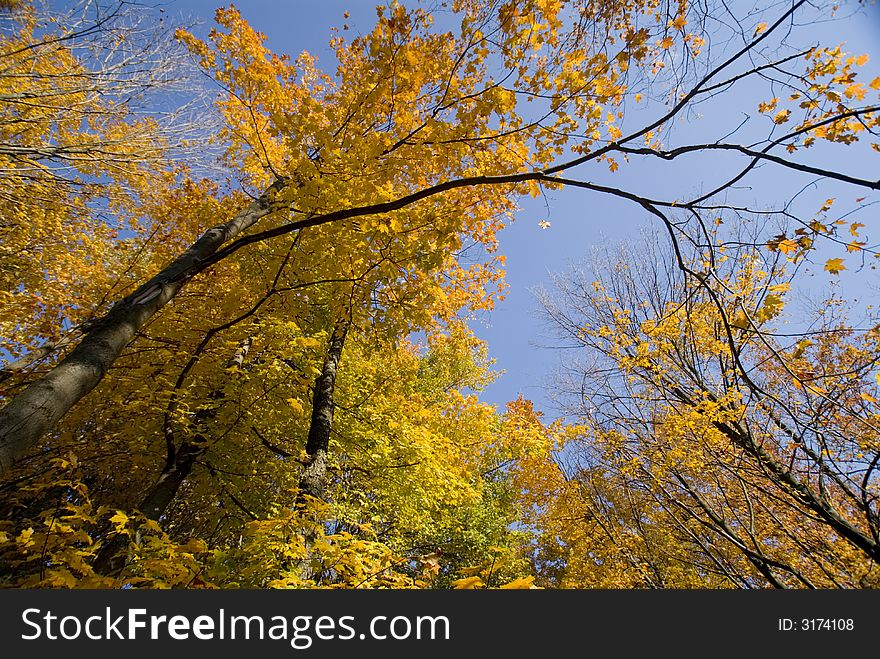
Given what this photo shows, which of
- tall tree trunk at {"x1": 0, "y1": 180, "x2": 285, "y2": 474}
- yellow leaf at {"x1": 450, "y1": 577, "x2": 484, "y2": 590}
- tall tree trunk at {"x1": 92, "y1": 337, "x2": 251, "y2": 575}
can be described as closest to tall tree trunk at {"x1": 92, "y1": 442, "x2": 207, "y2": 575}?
tall tree trunk at {"x1": 92, "y1": 337, "x2": 251, "y2": 575}

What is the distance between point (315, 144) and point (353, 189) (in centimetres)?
70

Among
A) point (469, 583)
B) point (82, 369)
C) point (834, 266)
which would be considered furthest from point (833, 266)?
point (82, 369)

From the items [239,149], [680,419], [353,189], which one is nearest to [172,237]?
[239,149]

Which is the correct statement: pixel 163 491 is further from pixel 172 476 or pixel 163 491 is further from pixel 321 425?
pixel 321 425

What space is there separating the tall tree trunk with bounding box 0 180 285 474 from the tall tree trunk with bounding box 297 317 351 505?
1854mm

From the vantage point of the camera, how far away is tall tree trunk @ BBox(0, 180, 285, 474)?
5.75ft

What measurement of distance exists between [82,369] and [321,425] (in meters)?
3.26

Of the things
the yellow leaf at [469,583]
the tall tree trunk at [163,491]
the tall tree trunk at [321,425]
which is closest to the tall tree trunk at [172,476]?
the tall tree trunk at [163,491]

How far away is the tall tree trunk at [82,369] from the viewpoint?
175 centimetres

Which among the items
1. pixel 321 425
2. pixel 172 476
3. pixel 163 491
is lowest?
pixel 163 491

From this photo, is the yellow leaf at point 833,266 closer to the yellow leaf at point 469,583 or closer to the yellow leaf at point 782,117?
the yellow leaf at point 782,117

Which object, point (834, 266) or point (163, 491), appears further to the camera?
point (163, 491)

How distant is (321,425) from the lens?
514 centimetres

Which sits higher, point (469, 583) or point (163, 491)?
point (163, 491)
